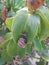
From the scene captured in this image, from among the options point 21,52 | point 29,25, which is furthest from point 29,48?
point 29,25

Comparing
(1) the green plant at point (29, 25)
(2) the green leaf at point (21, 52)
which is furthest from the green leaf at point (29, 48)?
(1) the green plant at point (29, 25)

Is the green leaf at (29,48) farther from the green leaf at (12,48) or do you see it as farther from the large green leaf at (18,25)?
the large green leaf at (18,25)

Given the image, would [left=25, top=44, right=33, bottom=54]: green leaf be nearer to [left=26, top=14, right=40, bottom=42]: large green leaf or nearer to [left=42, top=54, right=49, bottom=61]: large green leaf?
[left=42, top=54, right=49, bottom=61]: large green leaf

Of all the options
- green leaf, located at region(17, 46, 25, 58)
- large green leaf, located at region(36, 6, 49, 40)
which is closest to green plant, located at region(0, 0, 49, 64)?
large green leaf, located at region(36, 6, 49, 40)

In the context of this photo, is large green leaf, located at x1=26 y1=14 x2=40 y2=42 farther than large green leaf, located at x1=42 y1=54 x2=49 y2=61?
No

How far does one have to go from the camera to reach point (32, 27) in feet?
1.90

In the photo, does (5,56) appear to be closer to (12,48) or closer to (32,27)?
(12,48)

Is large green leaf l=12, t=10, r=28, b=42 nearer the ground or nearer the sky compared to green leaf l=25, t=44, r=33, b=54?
nearer the sky

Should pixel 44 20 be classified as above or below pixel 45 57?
above

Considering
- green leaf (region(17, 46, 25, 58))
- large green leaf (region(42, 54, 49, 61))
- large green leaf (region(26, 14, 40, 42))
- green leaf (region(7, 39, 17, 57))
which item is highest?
large green leaf (region(26, 14, 40, 42))

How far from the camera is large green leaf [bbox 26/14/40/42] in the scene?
0.58 metres

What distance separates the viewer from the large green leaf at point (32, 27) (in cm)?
58

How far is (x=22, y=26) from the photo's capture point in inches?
22.8

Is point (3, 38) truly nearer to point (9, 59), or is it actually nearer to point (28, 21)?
point (9, 59)
